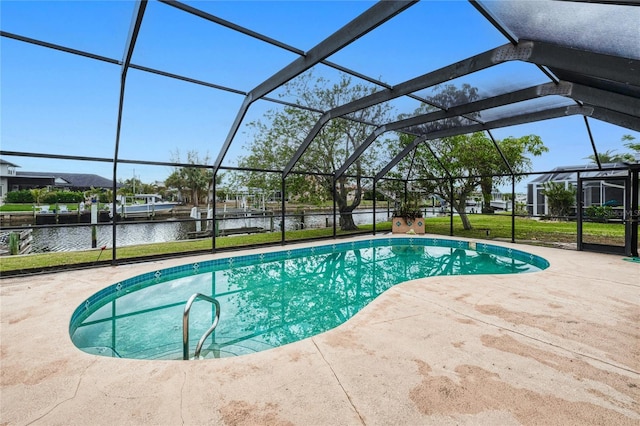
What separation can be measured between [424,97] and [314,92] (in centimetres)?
485

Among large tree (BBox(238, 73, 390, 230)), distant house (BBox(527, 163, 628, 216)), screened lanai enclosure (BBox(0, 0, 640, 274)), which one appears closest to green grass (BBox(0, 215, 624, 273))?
screened lanai enclosure (BBox(0, 0, 640, 274))

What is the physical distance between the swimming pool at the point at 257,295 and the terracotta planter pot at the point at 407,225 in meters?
1.91

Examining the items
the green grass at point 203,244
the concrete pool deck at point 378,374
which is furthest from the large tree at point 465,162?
the concrete pool deck at point 378,374

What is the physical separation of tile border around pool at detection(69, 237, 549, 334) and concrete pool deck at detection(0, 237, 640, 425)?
2.66ft

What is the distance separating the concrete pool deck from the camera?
172 cm

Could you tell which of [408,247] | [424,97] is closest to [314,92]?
[424,97]

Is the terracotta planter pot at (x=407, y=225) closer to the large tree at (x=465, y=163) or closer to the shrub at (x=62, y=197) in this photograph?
the large tree at (x=465, y=163)

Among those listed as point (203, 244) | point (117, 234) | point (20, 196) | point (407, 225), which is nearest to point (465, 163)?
point (407, 225)

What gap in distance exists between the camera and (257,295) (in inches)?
200

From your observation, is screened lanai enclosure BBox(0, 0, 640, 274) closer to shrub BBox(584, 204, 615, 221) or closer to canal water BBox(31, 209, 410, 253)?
shrub BBox(584, 204, 615, 221)

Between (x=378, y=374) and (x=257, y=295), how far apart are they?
10.9ft

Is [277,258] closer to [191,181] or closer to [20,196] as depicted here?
[20,196]

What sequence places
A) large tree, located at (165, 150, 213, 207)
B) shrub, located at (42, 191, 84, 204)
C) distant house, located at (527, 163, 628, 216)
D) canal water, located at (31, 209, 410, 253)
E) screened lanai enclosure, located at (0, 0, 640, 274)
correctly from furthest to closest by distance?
large tree, located at (165, 150, 213, 207) → canal water, located at (31, 209, 410, 253) → shrub, located at (42, 191, 84, 204) → distant house, located at (527, 163, 628, 216) → screened lanai enclosure, located at (0, 0, 640, 274)

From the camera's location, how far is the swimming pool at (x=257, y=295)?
3.42m
